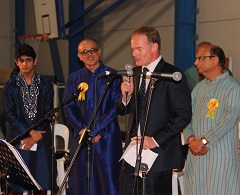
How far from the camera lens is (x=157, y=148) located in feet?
12.5

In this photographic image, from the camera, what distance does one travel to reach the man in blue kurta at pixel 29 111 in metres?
4.98

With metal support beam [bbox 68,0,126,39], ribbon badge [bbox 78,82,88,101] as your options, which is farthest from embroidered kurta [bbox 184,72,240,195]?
metal support beam [bbox 68,0,126,39]

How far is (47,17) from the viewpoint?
34.1ft

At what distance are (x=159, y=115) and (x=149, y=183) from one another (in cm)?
48

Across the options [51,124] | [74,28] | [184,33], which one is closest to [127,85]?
[51,124]

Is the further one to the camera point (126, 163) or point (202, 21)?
point (202, 21)

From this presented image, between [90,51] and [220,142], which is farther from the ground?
[90,51]

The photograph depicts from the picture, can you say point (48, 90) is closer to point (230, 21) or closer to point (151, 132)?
point (151, 132)

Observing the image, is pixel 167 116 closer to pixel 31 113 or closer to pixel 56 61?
pixel 31 113

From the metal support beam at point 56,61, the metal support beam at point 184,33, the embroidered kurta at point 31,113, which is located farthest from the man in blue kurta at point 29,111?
the metal support beam at point 56,61

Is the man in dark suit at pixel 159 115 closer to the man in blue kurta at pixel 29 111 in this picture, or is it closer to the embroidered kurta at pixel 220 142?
the embroidered kurta at pixel 220 142

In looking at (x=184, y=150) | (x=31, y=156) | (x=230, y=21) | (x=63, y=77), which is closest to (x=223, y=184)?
(x=184, y=150)

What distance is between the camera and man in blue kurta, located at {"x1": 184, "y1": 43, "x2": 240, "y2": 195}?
13.1ft

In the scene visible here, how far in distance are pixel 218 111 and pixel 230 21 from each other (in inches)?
138
